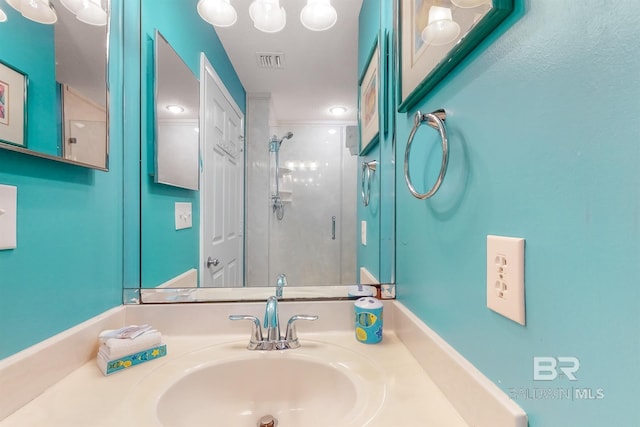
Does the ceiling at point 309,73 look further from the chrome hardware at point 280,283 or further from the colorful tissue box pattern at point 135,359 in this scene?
the colorful tissue box pattern at point 135,359

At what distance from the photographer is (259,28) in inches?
40.2

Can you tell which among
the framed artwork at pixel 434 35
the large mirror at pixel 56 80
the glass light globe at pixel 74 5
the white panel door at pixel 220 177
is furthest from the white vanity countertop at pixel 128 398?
the glass light globe at pixel 74 5

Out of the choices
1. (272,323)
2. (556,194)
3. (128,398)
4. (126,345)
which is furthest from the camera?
(272,323)

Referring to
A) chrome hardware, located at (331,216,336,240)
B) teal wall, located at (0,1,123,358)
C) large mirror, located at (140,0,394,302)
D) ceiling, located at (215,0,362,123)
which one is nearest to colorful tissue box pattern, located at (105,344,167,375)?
teal wall, located at (0,1,123,358)

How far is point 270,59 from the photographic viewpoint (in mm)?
1085

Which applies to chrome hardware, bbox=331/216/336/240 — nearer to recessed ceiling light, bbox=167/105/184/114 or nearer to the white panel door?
the white panel door

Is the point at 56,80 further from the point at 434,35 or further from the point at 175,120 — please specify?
the point at 434,35

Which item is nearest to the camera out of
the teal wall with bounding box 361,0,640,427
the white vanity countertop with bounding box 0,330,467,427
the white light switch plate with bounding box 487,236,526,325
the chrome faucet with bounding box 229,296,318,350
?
the teal wall with bounding box 361,0,640,427

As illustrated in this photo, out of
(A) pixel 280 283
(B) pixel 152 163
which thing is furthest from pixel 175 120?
(A) pixel 280 283

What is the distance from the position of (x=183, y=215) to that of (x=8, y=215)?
1.69 feet

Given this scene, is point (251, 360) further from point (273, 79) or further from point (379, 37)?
point (379, 37)

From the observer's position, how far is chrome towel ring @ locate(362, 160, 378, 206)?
3.61ft

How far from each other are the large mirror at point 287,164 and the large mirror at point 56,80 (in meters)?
0.27

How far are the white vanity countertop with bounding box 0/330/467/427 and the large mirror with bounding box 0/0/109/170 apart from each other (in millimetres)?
509
